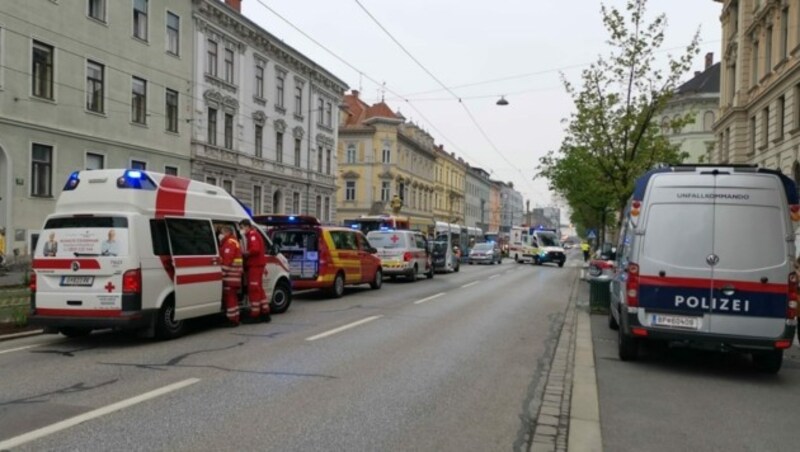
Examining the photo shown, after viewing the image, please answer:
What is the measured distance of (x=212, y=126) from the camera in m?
34.5

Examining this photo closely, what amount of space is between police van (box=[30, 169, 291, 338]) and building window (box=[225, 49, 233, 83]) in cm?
2704

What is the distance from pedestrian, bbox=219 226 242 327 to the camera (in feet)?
36.8

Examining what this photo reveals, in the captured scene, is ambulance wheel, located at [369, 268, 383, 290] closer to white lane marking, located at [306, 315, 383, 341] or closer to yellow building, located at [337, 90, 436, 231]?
white lane marking, located at [306, 315, 383, 341]

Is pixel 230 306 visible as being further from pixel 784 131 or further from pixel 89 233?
pixel 784 131

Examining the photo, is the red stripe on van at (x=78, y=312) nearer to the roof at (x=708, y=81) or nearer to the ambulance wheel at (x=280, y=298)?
the ambulance wheel at (x=280, y=298)

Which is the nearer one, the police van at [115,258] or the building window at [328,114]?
the police van at [115,258]

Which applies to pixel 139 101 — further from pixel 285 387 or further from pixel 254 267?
pixel 285 387

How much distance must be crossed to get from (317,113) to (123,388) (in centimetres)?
4141

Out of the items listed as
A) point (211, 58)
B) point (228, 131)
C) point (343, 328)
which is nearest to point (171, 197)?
point (343, 328)

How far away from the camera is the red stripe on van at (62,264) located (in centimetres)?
936

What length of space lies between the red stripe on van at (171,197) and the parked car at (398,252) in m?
13.3

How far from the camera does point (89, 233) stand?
30.9ft

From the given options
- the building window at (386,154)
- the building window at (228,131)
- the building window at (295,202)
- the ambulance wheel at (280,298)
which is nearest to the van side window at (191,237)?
the ambulance wheel at (280,298)

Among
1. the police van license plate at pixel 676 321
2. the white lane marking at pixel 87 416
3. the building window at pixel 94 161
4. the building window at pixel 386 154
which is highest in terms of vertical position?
the building window at pixel 386 154
